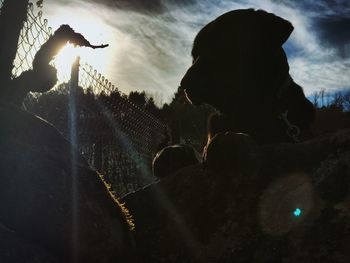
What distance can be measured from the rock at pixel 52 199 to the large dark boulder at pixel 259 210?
0.67 metres

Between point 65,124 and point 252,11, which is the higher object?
point 252,11

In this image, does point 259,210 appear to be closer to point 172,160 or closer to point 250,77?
point 172,160

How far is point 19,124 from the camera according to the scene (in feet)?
4.67

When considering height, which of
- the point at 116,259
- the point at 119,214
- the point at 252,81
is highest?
the point at 252,81

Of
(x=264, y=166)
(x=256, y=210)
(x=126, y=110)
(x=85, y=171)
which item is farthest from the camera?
(x=126, y=110)

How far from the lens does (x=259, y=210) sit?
205 cm

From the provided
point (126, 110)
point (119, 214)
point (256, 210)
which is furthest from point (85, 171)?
point (126, 110)

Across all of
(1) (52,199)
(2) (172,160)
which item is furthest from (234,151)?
(2) (172,160)

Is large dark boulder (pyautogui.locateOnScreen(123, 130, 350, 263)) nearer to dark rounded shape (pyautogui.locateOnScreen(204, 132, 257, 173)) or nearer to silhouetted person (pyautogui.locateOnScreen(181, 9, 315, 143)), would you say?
dark rounded shape (pyautogui.locateOnScreen(204, 132, 257, 173))

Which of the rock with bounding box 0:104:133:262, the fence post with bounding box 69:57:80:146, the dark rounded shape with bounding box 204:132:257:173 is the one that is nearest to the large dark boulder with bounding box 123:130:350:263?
the dark rounded shape with bounding box 204:132:257:173

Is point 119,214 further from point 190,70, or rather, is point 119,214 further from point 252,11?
point 252,11

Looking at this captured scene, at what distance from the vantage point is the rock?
1206mm

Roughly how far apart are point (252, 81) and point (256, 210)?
2.28 metres

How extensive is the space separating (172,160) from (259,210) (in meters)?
1.76
